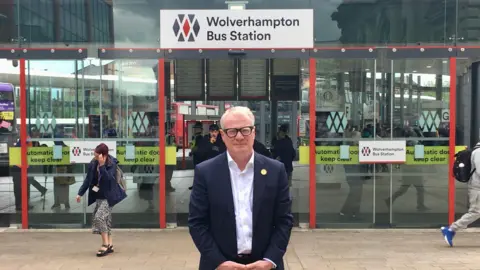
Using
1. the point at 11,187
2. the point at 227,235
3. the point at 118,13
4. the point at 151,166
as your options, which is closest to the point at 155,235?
the point at 151,166

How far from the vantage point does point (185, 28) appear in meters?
8.16

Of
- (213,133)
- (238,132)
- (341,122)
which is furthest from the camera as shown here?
(213,133)

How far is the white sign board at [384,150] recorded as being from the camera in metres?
8.34

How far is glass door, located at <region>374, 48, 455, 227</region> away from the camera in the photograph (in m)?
8.38

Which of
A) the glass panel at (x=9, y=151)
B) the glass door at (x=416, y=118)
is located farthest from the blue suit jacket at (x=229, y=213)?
the glass panel at (x=9, y=151)

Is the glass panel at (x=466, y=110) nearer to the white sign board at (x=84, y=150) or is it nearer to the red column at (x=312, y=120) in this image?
Result: the red column at (x=312, y=120)

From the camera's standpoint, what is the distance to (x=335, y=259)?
649cm

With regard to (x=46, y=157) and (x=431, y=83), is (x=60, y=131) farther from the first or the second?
(x=431, y=83)

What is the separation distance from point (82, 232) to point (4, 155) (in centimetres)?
196

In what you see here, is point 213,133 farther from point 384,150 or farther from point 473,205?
point 473,205

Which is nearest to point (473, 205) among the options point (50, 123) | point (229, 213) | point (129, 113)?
point (229, 213)

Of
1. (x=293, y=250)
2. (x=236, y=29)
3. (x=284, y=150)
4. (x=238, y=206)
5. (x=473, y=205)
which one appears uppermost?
(x=236, y=29)

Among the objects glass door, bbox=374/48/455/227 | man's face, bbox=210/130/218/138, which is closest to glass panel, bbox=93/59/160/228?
man's face, bbox=210/130/218/138

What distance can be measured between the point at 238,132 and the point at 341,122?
5.70m
